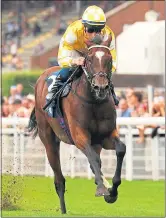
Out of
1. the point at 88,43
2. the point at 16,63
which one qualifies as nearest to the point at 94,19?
the point at 88,43

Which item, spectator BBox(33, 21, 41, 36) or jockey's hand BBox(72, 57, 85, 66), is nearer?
jockey's hand BBox(72, 57, 85, 66)

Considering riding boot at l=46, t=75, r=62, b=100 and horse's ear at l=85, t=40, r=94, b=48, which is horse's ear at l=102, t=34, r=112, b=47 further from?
riding boot at l=46, t=75, r=62, b=100

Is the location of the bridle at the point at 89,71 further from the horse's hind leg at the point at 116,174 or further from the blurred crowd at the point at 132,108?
the blurred crowd at the point at 132,108

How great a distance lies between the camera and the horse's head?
9258 millimetres

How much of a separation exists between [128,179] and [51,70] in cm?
489

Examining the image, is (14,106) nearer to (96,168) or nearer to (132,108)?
(132,108)

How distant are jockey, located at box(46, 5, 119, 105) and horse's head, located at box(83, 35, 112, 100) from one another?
0.74 ft

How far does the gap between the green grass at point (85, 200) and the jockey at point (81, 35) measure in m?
1.37

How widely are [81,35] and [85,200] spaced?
10.9 feet

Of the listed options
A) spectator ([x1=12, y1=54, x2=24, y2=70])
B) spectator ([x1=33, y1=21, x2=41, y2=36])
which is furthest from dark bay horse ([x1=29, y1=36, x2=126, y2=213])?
spectator ([x1=33, y1=21, x2=41, y2=36])

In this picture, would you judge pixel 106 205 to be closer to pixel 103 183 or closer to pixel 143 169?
pixel 103 183

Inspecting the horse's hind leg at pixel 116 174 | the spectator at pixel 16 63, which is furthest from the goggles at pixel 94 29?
the spectator at pixel 16 63

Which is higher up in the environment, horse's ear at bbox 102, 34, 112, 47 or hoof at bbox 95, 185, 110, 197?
horse's ear at bbox 102, 34, 112, 47

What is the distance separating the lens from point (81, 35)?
1009cm
